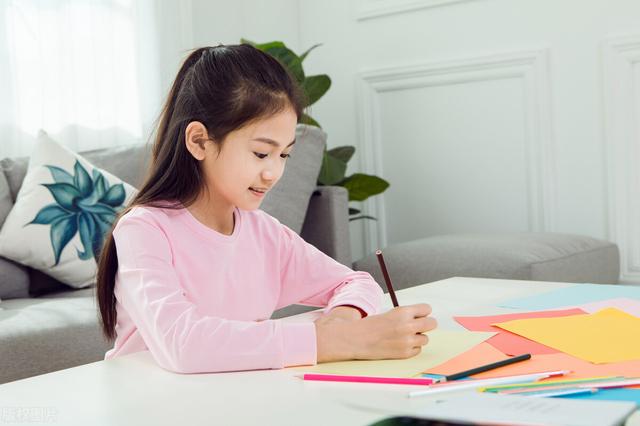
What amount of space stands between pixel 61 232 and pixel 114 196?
0.20 m

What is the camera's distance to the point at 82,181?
244cm

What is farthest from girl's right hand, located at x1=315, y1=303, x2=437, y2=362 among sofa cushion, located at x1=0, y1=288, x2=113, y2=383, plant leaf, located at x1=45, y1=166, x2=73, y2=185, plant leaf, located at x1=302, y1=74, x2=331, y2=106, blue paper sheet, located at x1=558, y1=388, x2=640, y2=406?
plant leaf, located at x1=302, y1=74, x2=331, y2=106

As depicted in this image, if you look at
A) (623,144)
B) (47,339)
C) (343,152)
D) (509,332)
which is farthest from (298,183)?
(509,332)

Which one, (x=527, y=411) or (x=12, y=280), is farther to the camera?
(x=12, y=280)

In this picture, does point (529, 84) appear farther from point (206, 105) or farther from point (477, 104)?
point (206, 105)

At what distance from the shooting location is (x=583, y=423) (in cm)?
47

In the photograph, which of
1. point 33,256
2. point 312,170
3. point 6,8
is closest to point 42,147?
point 33,256

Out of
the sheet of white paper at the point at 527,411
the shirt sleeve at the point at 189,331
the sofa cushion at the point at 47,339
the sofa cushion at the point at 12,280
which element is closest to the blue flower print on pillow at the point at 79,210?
the sofa cushion at the point at 12,280

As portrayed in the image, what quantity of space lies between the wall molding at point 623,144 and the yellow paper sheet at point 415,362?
2309 mm

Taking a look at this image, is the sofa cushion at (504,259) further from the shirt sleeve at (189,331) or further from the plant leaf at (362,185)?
the shirt sleeve at (189,331)

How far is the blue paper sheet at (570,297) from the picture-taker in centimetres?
113

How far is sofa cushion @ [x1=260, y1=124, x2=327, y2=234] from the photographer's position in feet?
8.30

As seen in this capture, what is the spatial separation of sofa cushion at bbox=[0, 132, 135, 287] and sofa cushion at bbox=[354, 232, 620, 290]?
0.92 meters

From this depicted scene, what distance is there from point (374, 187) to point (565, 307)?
2.20 m
